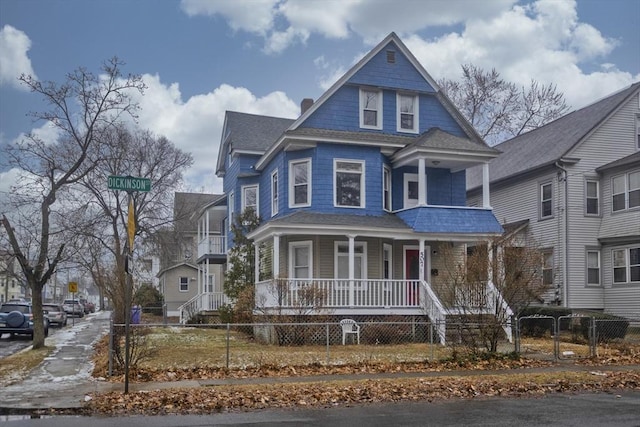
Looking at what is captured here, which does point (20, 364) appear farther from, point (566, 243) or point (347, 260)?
point (566, 243)

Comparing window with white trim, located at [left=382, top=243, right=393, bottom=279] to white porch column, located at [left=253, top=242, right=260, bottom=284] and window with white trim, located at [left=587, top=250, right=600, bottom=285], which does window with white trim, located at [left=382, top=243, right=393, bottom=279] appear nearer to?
white porch column, located at [left=253, top=242, right=260, bottom=284]

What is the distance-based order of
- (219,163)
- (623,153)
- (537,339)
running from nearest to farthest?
1. (537,339)
2. (623,153)
3. (219,163)

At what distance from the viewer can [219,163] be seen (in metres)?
36.8

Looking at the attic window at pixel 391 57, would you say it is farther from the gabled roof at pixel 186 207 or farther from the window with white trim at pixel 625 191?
the gabled roof at pixel 186 207

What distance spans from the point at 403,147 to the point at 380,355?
975cm

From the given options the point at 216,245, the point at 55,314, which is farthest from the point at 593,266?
the point at 55,314

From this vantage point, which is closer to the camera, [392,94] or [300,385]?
[300,385]

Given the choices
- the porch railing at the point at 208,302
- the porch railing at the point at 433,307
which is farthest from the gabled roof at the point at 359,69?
the porch railing at the point at 208,302

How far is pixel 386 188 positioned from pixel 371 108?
3.09 m

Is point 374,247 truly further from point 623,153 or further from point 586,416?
point 586,416

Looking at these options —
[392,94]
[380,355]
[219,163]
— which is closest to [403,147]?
[392,94]

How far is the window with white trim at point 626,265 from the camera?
26.4 m

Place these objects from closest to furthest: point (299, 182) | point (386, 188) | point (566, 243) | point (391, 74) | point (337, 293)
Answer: point (337, 293) < point (299, 182) < point (386, 188) < point (391, 74) < point (566, 243)

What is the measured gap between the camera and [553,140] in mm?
30344
